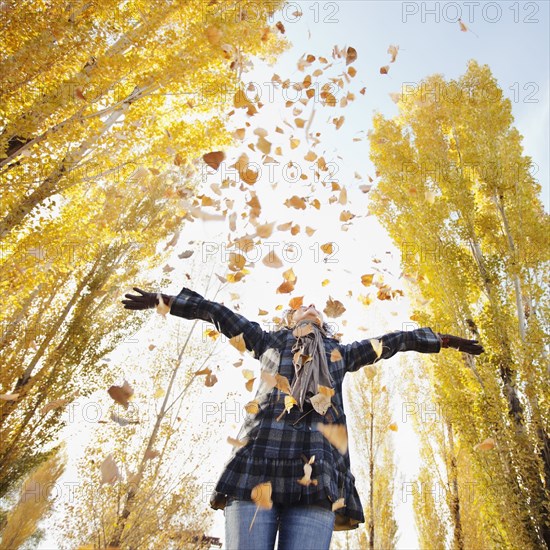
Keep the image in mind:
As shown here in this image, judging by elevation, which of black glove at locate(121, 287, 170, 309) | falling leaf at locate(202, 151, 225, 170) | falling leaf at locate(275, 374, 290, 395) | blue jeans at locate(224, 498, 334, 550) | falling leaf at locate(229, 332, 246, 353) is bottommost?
blue jeans at locate(224, 498, 334, 550)

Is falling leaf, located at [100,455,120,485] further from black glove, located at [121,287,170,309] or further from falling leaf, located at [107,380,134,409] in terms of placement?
black glove, located at [121,287,170,309]

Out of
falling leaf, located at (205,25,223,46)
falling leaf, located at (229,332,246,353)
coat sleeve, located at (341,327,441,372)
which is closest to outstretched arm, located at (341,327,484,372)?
coat sleeve, located at (341,327,441,372)

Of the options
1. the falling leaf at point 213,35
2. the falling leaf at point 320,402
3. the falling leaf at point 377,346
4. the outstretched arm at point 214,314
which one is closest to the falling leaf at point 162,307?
the outstretched arm at point 214,314

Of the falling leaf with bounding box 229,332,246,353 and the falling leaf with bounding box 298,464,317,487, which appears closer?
the falling leaf with bounding box 298,464,317,487

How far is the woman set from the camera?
4.67 ft

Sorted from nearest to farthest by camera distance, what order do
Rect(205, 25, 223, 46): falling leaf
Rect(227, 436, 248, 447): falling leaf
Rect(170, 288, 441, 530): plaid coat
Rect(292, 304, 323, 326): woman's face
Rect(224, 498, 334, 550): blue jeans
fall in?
Rect(224, 498, 334, 550): blue jeans < Rect(170, 288, 441, 530): plaid coat < Rect(227, 436, 248, 447): falling leaf < Rect(292, 304, 323, 326): woman's face < Rect(205, 25, 223, 46): falling leaf

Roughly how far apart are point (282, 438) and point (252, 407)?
222 mm

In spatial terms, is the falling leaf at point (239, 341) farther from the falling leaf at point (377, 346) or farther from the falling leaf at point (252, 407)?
the falling leaf at point (377, 346)

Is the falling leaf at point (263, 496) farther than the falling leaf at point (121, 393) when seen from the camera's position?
No

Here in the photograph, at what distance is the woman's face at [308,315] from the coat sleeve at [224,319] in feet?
0.57

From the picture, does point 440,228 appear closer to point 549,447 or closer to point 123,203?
point 549,447

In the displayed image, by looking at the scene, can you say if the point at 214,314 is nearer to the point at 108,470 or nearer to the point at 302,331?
the point at 302,331

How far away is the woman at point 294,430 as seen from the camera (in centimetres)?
142

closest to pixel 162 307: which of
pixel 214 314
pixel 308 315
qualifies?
pixel 214 314
